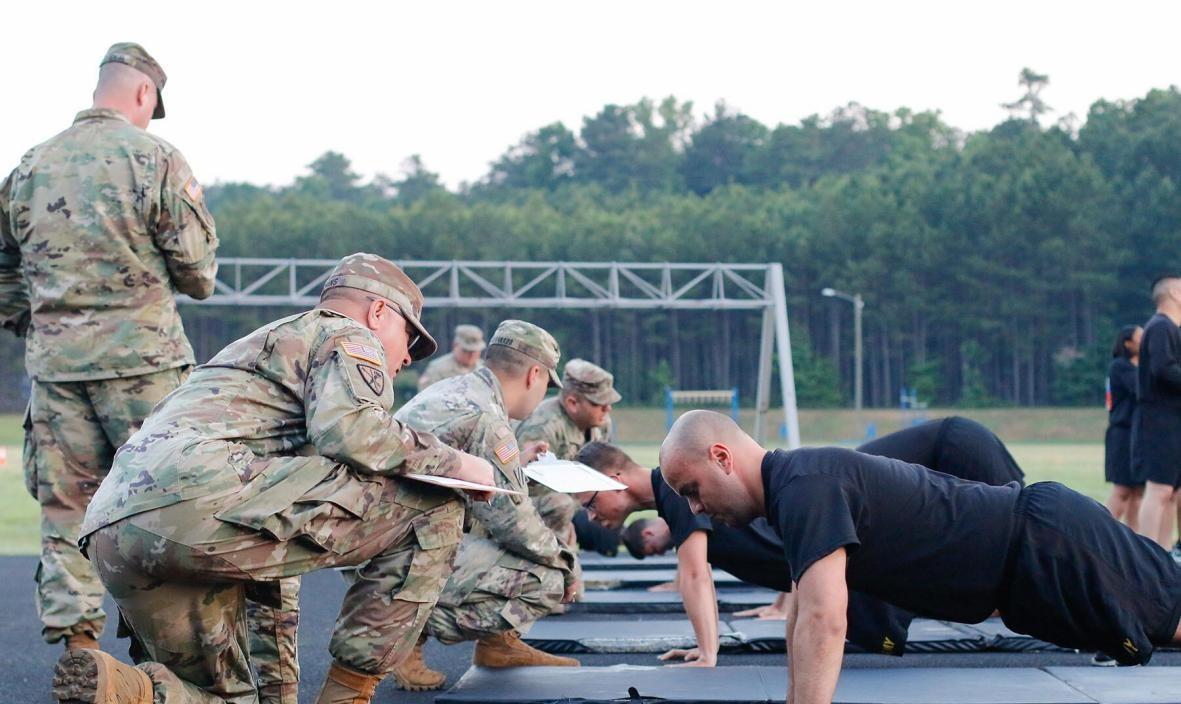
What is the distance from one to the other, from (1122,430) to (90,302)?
22.3 ft

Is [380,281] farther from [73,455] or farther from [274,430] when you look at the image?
[73,455]

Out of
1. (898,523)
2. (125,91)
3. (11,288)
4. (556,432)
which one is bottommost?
(556,432)

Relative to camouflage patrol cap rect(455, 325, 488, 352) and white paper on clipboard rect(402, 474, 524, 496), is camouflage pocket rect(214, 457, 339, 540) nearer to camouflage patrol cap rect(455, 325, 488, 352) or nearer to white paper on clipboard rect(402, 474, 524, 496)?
white paper on clipboard rect(402, 474, 524, 496)

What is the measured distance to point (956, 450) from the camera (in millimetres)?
4949

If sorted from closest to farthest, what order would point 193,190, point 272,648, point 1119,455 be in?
point 272,648 → point 193,190 → point 1119,455

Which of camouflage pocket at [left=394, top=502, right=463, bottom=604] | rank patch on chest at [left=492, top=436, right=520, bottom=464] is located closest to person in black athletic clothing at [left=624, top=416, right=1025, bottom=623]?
rank patch on chest at [left=492, top=436, right=520, bottom=464]

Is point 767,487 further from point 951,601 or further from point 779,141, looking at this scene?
point 779,141

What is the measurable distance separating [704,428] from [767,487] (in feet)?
0.70

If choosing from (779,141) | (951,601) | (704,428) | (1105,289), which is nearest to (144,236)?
(704,428)

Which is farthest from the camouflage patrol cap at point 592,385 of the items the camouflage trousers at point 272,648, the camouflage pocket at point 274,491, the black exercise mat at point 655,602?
the camouflage pocket at point 274,491

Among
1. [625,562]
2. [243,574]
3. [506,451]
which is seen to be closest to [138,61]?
[506,451]

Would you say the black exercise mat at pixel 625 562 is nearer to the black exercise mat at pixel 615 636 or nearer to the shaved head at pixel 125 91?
the black exercise mat at pixel 615 636

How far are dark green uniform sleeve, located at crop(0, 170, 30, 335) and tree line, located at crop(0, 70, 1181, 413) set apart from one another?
150ft

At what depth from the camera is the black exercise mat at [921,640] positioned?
17.2ft
